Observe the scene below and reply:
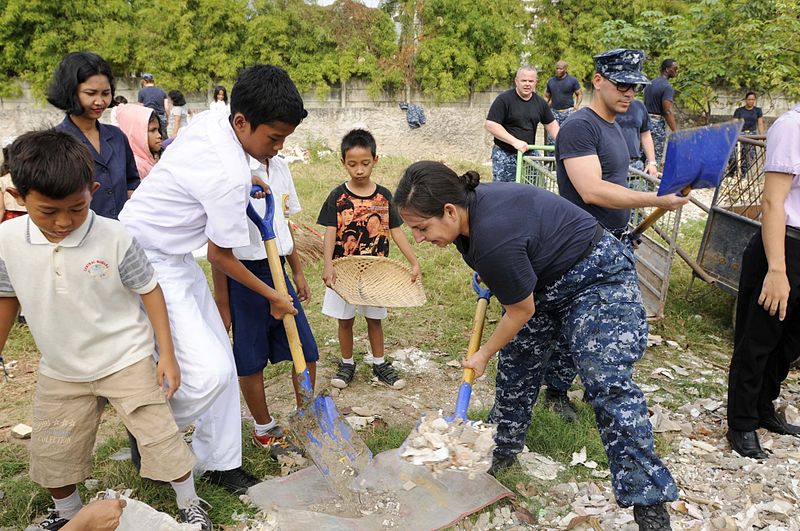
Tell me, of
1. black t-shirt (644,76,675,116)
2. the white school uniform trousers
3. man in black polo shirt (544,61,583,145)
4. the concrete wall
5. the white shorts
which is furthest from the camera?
the concrete wall

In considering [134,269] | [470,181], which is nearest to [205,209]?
[134,269]

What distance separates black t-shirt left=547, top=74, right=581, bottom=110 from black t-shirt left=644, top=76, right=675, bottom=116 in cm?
185

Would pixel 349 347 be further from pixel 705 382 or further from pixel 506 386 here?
pixel 705 382

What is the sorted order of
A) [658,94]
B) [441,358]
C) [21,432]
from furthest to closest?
[658,94] → [441,358] → [21,432]

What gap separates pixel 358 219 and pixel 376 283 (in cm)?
44

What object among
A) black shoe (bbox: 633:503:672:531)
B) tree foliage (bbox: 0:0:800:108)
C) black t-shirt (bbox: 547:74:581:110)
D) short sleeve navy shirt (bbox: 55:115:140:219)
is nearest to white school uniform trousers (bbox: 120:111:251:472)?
short sleeve navy shirt (bbox: 55:115:140:219)

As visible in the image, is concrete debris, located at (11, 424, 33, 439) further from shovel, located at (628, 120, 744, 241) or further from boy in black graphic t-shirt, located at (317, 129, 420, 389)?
shovel, located at (628, 120, 744, 241)

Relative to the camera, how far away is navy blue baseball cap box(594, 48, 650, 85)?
284 cm

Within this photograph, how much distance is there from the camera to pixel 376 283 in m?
3.80

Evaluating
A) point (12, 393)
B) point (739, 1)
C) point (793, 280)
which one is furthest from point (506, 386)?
point (739, 1)

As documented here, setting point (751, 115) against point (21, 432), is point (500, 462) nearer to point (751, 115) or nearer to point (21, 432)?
point (21, 432)

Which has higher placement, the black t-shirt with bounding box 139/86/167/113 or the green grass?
the black t-shirt with bounding box 139/86/167/113

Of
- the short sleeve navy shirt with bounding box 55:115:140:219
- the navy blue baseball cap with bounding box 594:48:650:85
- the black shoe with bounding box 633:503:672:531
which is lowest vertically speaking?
the black shoe with bounding box 633:503:672:531

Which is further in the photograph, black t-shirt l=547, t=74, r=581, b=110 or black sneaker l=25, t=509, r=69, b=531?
black t-shirt l=547, t=74, r=581, b=110
